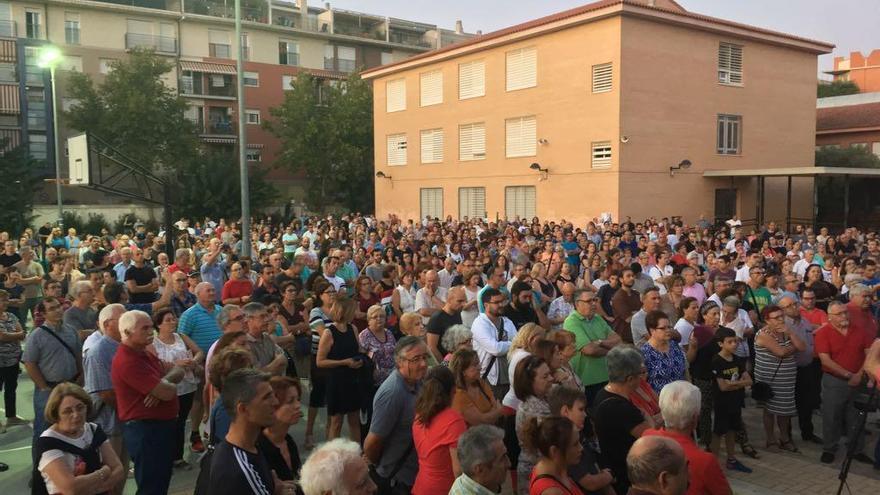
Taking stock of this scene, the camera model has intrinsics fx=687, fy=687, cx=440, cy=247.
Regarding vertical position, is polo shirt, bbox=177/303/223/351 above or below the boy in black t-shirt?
above

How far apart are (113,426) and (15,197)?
93.8 ft

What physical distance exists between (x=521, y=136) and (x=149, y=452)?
24.0 metres

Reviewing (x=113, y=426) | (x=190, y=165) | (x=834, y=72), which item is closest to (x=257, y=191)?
(x=190, y=165)

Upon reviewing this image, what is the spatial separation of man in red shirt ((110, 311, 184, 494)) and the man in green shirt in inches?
141

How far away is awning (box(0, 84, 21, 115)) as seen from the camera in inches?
1500

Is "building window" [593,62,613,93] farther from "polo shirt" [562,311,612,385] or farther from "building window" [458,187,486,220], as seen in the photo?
"polo shirt" [562,311,612,385]

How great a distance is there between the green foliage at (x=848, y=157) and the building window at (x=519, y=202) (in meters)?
15.0

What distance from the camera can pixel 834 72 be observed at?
206ft

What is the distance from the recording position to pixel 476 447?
133 inches

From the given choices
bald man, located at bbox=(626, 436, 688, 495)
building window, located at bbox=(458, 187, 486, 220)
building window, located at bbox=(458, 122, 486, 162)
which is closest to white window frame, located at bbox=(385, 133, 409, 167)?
building window, located at bbox=(458, 122, 486, 162)

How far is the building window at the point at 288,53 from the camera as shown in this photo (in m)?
47.8

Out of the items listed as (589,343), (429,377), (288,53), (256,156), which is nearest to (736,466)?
(589,343)

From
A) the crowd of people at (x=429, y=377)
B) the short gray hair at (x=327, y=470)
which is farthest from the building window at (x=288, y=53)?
the short gray hair at (x=327, y=470)

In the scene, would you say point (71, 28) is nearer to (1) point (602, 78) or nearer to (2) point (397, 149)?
(2) point (397, 149)
